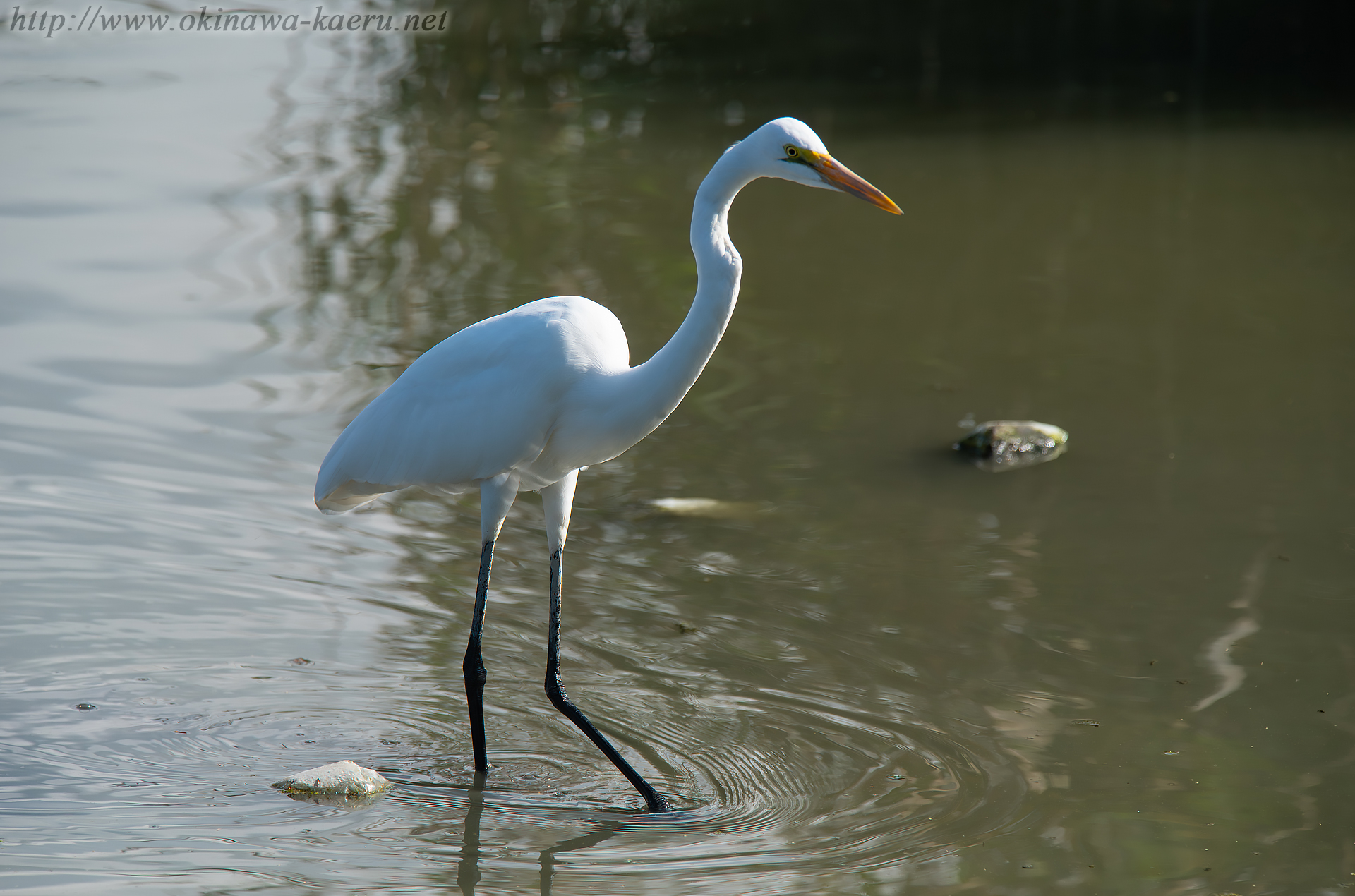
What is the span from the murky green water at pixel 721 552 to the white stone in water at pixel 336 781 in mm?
66

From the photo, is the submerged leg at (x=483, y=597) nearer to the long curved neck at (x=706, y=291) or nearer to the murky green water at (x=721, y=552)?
the murky green water at (x=721, y=552)

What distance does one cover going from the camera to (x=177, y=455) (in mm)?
5383

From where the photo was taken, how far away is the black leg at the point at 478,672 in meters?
3.50

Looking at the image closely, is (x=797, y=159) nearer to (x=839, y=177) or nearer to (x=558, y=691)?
(x=839, y=177)

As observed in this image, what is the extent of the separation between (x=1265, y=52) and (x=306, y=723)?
43.2 ft

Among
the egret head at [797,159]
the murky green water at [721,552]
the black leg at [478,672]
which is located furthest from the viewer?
the black leg at [478,672]

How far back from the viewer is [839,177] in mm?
3148

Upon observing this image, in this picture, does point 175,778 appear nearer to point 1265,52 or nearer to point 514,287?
point 514,287

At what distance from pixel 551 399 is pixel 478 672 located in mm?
778

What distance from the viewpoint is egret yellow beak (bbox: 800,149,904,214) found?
3137 mm
